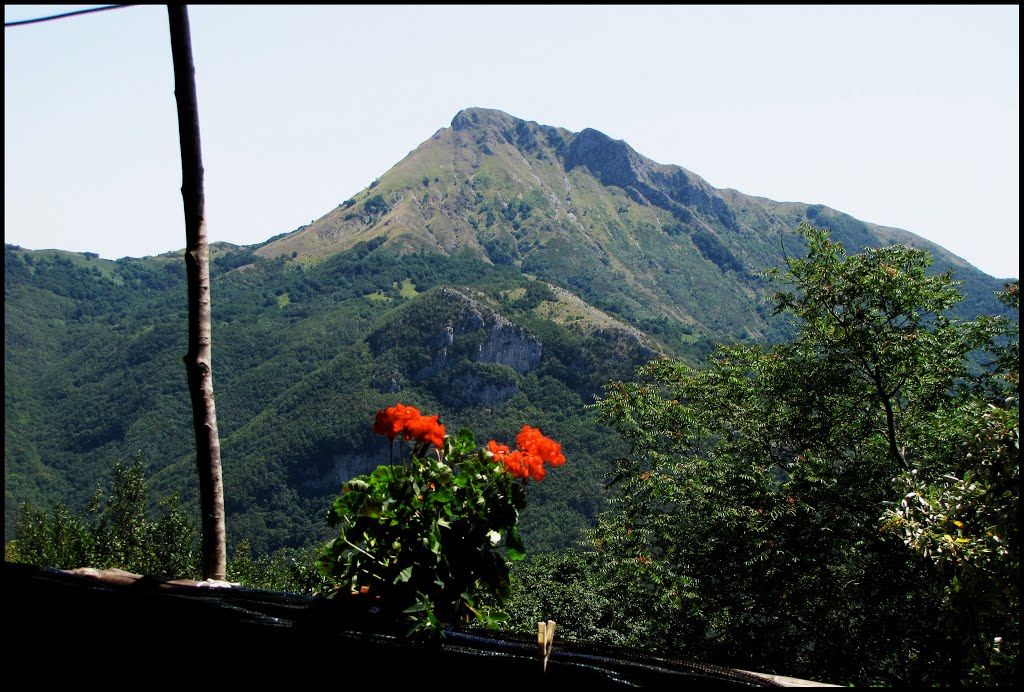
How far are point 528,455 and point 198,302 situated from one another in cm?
136

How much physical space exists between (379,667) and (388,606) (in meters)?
0.36

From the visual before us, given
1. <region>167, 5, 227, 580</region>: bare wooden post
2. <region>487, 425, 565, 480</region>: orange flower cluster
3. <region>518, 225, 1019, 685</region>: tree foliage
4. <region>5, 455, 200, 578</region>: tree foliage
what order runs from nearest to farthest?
<region>487, 425, 565, 480</region>: orange flower cluster, <region>167, 5, 227, 580</region>: bare wooden post, <region>518, 225, 1019, 685</region>: tree foliage, <region>5, 455, 200, 578</region>: tree foliage

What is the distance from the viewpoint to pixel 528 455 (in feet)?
9.17

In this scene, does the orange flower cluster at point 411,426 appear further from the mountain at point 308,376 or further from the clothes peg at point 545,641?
the mountain at point 308,376

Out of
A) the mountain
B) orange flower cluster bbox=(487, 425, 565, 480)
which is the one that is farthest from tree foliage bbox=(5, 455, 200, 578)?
the mountain

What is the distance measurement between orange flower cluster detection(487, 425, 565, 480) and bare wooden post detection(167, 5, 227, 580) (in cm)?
104

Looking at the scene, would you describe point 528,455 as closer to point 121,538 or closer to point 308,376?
point 121,538

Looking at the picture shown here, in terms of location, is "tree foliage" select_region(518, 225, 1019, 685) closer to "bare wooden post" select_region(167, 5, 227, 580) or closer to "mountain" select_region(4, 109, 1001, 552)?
"bare wooden post" select_region(167, 5, 227, 580)

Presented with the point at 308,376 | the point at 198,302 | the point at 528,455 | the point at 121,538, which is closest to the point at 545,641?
the point at 528,455

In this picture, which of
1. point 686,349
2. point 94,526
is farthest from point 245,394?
point 94,526

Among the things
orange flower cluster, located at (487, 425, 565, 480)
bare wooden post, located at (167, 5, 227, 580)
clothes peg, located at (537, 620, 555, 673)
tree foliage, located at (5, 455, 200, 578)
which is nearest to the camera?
clothes peg, located at (537, 620, 555, 673)

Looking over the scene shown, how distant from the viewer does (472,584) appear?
7.89 ft

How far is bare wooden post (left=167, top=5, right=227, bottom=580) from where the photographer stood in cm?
300

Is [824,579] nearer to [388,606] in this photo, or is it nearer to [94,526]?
[388,606]
